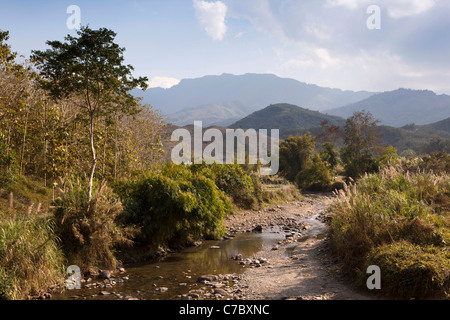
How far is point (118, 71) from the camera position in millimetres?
10742

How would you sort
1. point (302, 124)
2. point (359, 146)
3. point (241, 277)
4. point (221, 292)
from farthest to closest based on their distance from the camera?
point (302, 124) → point (359, 146) → point (241, 277) → point (221, 292)

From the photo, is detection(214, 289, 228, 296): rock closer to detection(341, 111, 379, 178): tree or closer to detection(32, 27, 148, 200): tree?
detection(32, 27, 148, 200): tree

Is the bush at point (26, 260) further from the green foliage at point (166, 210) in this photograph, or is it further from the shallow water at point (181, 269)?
the green foliage at point (166, 210)

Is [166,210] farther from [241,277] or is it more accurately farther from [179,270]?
[241,277]

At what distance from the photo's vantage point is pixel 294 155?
39.4 metres

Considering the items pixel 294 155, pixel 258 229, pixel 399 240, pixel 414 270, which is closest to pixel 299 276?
pixel 399 240

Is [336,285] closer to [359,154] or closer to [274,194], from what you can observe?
[274,194]

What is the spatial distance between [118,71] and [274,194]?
18589 millimetres

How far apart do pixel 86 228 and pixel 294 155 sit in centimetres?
3315

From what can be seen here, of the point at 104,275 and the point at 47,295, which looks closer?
the point at 47,295

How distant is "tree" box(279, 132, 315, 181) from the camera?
1534 inches

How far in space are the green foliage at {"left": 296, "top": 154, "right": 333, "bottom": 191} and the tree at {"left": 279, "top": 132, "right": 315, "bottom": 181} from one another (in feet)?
10.1

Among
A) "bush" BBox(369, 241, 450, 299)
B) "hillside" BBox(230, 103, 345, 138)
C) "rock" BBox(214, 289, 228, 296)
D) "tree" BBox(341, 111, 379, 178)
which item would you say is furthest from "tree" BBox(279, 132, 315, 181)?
"hillside" BBox(230, 103, 345, 138)

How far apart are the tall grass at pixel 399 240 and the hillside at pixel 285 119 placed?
13780 centimetres
